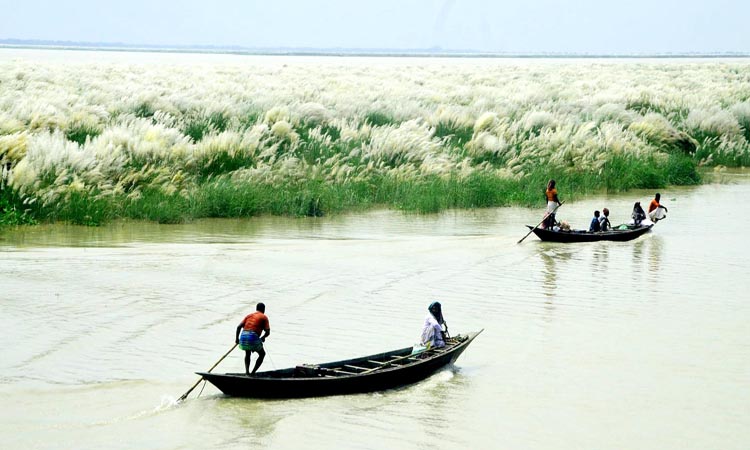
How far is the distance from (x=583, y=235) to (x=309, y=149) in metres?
10.3

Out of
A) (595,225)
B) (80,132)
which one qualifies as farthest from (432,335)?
(80,132)

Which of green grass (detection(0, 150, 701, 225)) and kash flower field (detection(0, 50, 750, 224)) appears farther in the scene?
kash flower field (detection(0, 50, 750, 224))

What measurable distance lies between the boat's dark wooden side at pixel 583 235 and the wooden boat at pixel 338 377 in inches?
391

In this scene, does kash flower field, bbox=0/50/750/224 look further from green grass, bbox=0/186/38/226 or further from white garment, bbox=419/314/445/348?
white garment, bbox=419/314/445/348

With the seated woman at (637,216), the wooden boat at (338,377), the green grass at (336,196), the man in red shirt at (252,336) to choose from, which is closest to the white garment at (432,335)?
the wooden boat at (338,377)

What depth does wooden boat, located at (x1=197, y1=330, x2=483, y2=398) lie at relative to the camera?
37.1 ft

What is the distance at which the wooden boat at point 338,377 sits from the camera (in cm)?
1130

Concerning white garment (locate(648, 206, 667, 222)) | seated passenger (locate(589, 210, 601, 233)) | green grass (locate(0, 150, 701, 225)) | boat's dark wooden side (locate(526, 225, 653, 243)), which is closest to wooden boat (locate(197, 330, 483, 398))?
boat's dark wooden side (locate(526, 225, 653, 243))

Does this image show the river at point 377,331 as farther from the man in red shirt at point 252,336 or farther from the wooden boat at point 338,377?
the man in red shirt at point 252,336

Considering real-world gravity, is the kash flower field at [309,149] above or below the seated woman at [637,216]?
above

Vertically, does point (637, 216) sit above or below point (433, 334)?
above

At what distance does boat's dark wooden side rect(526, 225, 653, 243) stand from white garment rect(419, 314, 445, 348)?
370 inches

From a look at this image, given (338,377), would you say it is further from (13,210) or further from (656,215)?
(656,215)

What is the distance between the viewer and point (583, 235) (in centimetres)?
2214
